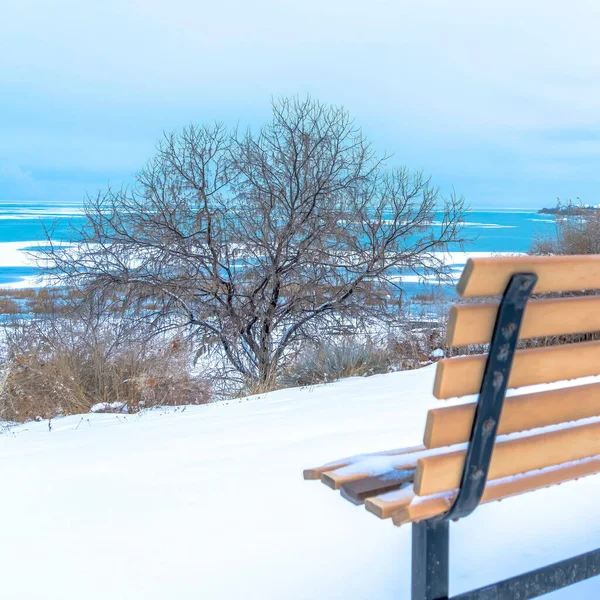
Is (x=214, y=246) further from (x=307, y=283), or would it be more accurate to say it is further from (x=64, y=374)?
(x=64, y=374)

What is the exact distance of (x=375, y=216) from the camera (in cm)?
1250

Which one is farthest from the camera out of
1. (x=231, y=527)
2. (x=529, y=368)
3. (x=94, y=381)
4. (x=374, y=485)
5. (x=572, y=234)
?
(x=572, y=234)

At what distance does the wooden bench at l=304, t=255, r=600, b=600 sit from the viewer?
4.57 feet

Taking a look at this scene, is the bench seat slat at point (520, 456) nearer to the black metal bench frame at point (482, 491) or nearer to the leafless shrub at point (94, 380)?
the black metal bench frame at point (482, 491)

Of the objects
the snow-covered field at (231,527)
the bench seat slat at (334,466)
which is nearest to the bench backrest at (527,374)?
the bench seat slat at (334,466)

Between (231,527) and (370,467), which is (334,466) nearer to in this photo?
(370,467)

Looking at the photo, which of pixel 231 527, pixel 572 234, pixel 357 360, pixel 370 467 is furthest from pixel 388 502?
pixel 572 234

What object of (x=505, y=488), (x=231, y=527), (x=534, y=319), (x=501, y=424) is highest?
(x=534, y=319)

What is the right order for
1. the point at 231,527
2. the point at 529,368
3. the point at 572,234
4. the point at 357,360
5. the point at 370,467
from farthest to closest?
the point at 572,234
the point at 357,360
the point at 231,527
the point at 370,467
the point at 529,368

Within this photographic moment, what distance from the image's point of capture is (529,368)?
1523 millimetres

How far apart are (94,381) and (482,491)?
621 cm

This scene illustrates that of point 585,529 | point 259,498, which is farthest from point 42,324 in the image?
point 585,529

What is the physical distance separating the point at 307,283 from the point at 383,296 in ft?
5.29

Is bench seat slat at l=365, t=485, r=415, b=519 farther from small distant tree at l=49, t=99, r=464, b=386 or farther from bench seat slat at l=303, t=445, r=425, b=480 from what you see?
small distant tree at l=49, t=99, r=464, b=386
